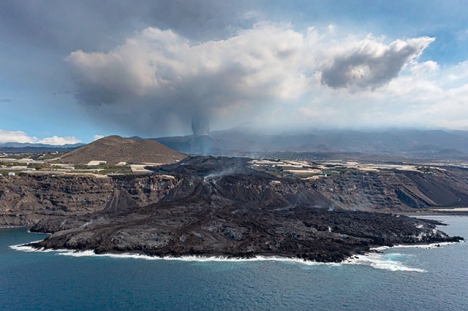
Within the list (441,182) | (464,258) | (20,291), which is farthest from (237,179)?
(441,182)

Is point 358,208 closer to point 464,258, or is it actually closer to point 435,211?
point 435,211

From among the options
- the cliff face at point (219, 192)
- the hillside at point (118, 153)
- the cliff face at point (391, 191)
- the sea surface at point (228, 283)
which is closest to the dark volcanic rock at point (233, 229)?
the cliff face at point (219, 192)

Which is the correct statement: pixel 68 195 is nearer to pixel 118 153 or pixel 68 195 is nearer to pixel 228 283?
pixel 228 283

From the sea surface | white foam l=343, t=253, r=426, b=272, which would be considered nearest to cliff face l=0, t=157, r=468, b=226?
the sea surface

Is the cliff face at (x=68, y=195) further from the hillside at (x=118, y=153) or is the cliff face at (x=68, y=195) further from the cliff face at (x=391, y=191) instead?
the hillside at (x=118, y=153)

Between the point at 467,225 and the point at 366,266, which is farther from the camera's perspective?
the point at 467,225
